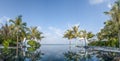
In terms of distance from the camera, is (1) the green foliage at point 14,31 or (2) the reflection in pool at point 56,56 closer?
(2) the reflection in pool at point 56,56

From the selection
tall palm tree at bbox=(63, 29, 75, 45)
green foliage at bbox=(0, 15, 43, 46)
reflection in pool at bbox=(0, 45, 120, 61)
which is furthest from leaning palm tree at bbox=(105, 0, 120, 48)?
tall palm tree at bbox=(63, 29, 75, 45)

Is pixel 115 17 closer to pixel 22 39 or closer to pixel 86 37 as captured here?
pixel 22 39

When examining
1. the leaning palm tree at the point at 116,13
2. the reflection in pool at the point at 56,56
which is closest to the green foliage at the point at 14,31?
the reflection in pool at the point at 56,56

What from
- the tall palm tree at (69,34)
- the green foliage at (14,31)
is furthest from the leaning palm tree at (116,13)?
the tall palm tree at (69,34)

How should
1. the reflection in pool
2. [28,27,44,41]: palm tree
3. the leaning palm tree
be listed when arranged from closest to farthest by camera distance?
the reflection in pool < the leaning palm tree < [28,27,44,41]: palm tree

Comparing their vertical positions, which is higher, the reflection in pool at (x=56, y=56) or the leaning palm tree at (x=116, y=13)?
the leaning palm tree at (x=116, y=13)

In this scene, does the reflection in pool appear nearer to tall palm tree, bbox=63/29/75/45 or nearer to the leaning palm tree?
the leaning palm tree

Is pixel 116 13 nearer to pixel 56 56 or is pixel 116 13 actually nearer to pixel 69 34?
pixel 56 56

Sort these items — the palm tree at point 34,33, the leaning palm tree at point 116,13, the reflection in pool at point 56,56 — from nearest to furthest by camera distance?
the reflection in pool at point 56,56, the leaning palm tree at point 116,13, the palm tree at point 34,33

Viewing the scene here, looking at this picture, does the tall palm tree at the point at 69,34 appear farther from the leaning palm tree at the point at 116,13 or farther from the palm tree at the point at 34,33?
the leaning palm tree at the point at 116,13

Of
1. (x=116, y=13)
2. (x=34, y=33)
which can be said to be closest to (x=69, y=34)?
(x=34, y=33)

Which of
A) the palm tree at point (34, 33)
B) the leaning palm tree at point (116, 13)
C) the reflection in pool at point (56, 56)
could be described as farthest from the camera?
the palm tree at point (34, 33)

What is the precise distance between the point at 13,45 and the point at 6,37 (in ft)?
12.5

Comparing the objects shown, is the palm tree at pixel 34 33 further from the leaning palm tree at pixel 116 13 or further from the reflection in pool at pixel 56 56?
the leaning palm tree at pixel 116 13
